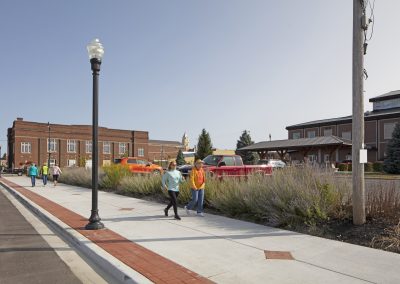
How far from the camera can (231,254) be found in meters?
6.34

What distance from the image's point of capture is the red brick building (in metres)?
77.4

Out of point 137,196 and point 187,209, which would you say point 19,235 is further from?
point 137,196

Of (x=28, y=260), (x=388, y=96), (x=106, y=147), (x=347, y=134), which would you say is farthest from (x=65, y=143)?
(x=28, y=260)

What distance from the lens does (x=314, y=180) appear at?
9227mm

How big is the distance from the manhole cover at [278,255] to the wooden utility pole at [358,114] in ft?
7.55

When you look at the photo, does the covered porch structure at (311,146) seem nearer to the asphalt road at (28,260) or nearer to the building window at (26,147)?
the asphalt road at (28,260)

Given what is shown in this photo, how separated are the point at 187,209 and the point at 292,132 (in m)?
65.2

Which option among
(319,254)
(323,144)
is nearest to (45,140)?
(323,144)

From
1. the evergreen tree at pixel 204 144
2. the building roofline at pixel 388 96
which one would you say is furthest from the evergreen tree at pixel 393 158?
the evergreen tree at pixel 204 144

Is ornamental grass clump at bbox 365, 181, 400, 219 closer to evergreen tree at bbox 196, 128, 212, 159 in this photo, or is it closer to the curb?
the curb

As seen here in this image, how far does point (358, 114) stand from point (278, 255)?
3693mm

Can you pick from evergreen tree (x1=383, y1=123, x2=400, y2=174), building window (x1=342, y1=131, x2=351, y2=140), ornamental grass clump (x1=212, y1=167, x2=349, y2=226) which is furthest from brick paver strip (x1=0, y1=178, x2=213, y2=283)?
building window (x1=342, y1=131, x2=351, y2=140)

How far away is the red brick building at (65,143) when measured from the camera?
77.4 metres

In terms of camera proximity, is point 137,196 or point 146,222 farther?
point 137,196
